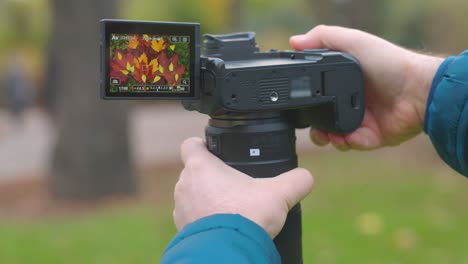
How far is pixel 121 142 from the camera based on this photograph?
324 inches

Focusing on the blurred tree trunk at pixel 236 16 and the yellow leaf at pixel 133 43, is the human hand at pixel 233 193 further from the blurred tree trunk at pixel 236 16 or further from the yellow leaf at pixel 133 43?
the blurred tree trunk at pixel 236 16

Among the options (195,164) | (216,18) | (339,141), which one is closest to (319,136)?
(339,141)

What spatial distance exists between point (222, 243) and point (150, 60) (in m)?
0.45

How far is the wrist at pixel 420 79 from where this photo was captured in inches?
83.8

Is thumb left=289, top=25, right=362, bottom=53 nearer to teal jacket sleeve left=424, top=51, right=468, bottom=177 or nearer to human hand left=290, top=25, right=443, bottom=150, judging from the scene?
human hand left=290, top=25, right=443, bottom=150

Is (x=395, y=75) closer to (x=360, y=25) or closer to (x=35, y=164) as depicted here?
(x=360, y=25)

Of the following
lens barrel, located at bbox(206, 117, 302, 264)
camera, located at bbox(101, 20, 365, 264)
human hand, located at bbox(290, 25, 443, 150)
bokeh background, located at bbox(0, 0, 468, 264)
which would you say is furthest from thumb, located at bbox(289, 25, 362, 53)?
bokeh background, located at bbox(0, 0, 468, 264)

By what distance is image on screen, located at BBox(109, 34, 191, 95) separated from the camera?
5.20ft

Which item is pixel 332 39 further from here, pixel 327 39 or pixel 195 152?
pixel 195 152

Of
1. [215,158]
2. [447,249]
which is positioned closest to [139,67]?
[215,158]

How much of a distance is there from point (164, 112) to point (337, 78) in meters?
16.9

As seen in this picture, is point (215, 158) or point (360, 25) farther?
point (360, 25)

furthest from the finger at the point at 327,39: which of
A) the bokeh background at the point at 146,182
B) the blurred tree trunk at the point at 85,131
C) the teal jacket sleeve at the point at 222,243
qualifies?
the blurred tree trunk at the point at 85,131

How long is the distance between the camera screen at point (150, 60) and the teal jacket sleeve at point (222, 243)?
0.32 metres
